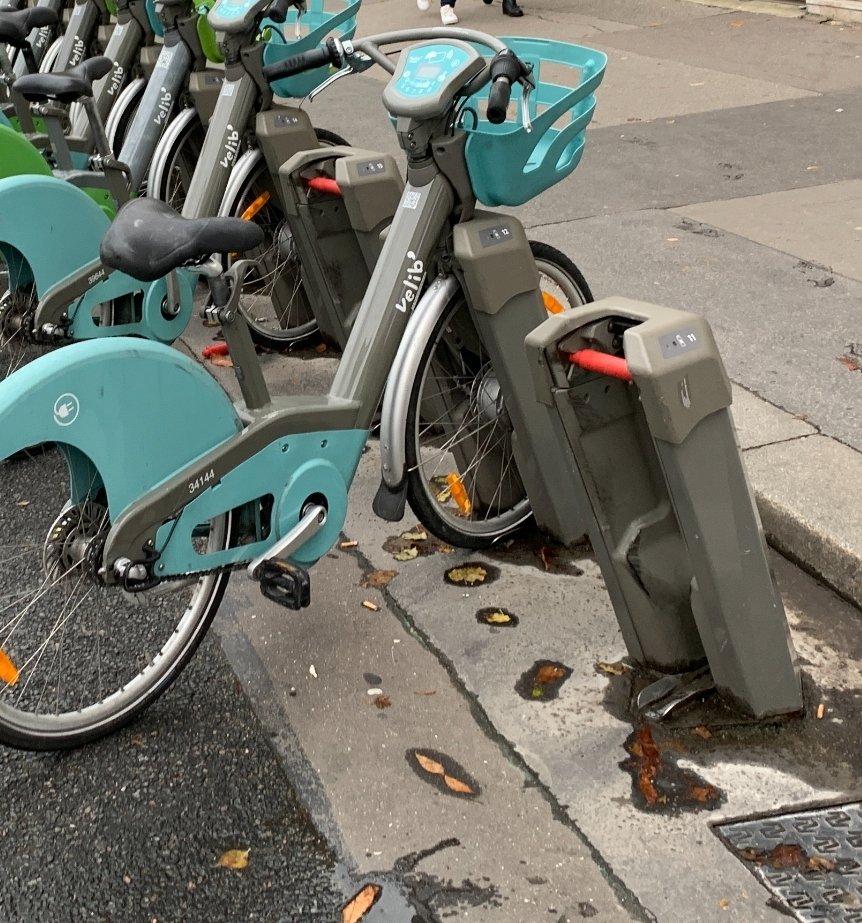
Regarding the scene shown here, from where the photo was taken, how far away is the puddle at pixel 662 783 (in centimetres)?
283

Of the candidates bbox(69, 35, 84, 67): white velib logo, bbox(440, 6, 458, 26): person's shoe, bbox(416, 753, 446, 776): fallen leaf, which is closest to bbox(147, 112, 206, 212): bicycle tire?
bbox(69, 35, 84, 67): white velib logo

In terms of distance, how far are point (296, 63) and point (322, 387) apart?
1.63m

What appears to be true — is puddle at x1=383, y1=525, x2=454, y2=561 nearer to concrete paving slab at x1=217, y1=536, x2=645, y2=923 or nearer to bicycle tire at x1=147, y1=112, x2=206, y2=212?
concrete paving slab at x1=217, y1=536, x2=645, y2=923

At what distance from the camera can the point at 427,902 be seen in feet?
8.63

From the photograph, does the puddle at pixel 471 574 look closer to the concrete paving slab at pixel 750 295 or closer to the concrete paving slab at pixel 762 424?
the concrete paving slab at pixel 762 424

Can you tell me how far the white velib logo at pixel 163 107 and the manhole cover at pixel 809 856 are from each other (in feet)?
14.2

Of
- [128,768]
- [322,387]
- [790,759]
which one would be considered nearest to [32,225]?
[322,387]

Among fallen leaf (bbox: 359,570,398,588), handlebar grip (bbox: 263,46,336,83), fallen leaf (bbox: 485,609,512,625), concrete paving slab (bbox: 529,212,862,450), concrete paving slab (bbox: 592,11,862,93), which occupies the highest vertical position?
handlebar grip (bbox: 263,46,336,83)

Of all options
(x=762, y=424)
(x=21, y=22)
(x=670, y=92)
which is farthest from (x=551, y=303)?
(x=670, y=92)

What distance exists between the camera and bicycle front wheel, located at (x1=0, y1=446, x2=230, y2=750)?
122 inches

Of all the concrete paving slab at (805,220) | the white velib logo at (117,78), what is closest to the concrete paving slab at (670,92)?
the concrete paving slab at (805,220)

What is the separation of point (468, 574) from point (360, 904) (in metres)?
1.38

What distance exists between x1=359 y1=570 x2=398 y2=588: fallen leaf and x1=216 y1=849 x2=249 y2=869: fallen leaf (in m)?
1.18

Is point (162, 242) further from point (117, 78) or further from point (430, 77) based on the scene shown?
point (117, 78)
